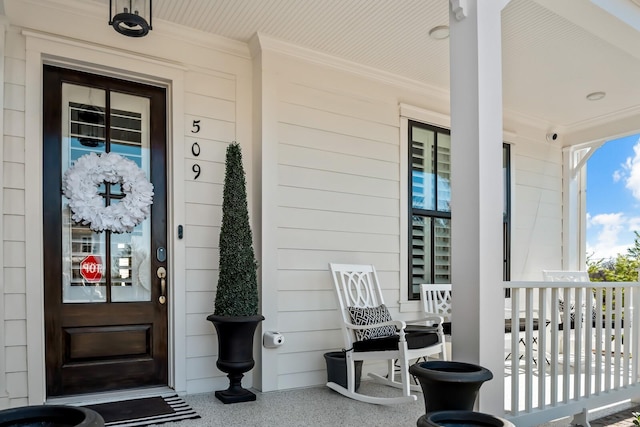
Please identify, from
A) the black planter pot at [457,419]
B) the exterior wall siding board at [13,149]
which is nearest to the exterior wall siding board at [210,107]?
the exterior wall siding board at [13,149]

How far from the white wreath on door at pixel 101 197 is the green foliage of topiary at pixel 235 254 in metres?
0.56

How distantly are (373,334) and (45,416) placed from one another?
2.63m

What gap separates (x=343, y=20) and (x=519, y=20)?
125cm

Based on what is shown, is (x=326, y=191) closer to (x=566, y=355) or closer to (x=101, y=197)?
(x=101, y=197)

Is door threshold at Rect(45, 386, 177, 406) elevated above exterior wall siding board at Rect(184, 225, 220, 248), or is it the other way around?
exterior wall siding board at Rect(184, 225, 220, 248)

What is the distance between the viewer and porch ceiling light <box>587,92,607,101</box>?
508 cm

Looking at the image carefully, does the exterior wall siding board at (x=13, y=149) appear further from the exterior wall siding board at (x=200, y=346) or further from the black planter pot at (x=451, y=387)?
the black planter pot at (x=451, y=387)

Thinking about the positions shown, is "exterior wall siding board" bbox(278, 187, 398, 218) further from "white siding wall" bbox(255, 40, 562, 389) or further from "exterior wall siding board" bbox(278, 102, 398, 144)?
"exterior wall siding board" bbox(278, 102, 398, 144)

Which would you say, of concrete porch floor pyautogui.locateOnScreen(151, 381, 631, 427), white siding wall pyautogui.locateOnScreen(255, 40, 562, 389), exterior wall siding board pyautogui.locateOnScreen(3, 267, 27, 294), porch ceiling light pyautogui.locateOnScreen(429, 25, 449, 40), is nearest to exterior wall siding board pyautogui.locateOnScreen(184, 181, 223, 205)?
white siding wall pyautogui.locateOnScreen(255, 40, 562, 389)

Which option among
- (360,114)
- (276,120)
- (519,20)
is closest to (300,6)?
(276,120)

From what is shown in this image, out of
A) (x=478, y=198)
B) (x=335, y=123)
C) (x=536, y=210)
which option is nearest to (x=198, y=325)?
(x=335, y=123)

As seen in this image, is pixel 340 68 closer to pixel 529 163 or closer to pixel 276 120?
pixel 276 120

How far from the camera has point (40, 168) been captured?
3176mm

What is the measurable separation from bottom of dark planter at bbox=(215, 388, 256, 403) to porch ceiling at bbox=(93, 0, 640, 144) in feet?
8.52
